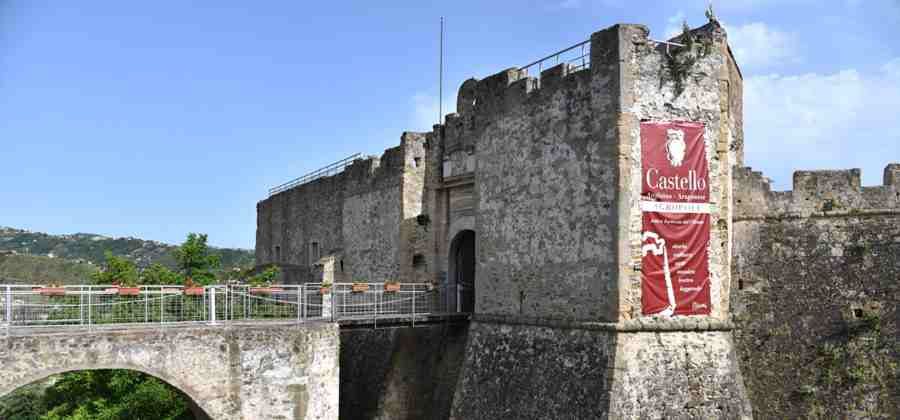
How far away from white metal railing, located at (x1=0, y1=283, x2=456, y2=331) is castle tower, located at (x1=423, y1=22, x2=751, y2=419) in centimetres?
373

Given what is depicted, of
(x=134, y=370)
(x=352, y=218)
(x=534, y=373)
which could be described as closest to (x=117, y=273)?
(x=352, y=218)

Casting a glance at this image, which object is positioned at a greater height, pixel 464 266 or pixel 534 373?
pixel 464 266

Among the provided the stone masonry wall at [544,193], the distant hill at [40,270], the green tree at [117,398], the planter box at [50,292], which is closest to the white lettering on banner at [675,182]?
the stone masonry wall at [544,193]

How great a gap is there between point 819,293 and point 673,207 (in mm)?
3430

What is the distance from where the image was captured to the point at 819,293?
14.2m

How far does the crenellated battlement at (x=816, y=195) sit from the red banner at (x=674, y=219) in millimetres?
1932

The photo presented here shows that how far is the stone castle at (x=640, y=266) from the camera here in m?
12.9

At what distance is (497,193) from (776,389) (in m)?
6.40

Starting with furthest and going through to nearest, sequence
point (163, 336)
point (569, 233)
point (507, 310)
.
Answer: point (507, 310)
point (569, 233)
point (163, 336)

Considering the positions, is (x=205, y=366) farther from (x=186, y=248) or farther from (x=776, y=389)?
(x=186, y=248)

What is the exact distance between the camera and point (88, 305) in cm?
1329

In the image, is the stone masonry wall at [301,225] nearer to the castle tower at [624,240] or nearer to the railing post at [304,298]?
the railing post at [304,298]

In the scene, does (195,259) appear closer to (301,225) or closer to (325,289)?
(301,225)

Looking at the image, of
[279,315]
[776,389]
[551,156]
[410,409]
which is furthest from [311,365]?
[776,389]
